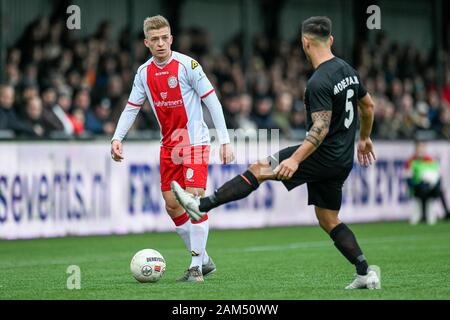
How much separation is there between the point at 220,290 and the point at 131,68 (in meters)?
12.3

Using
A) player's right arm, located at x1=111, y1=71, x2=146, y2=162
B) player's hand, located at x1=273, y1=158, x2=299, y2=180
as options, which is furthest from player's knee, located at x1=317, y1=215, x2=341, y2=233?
player's right arm, located at x1=111, y1=71, x2=146, y2=162

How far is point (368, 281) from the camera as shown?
8844mm

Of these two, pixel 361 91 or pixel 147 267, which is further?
Result: pixel 147 267

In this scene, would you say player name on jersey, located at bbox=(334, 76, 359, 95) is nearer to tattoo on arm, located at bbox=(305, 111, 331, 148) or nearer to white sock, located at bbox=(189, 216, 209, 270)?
tattoo on arm, located at bbox=(305, 111, 331, 148)

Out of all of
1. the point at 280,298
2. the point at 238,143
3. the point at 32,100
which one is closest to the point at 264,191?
the point at 238,143

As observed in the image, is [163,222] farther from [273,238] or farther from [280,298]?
[280,298]

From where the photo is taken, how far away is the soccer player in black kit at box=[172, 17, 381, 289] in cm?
864

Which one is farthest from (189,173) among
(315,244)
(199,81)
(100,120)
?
(100,120)

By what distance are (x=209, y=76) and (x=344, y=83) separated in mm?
13231

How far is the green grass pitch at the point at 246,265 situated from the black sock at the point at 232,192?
0.73 metres

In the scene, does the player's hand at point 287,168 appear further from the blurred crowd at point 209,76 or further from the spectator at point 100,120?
the spectator at point 100,120

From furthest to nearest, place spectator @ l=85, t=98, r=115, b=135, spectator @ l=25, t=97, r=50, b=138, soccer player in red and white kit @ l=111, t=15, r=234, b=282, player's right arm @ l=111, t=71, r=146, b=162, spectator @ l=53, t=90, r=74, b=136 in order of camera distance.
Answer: spectator @ l=85, t=98, r=115, b=135 < spectator @ l=53, t=90, r=74, b=136 < spectator @ l=25, t=97, r=50, b=138 < player's right arm @ l=111, t=71, r=146, b=162 < soccer player in red and white kit @ l=111, t=15, r=234, b=282

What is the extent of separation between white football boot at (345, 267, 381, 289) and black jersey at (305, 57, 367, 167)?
0.92m

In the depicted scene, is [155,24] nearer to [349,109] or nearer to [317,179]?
[349,109]
